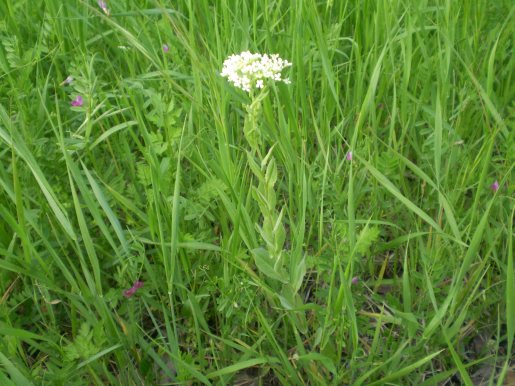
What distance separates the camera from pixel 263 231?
1.15m

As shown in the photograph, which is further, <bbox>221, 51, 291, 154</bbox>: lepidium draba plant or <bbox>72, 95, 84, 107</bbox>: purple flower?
<bbox>72, 95, 84, 107</bbox>: purple flower

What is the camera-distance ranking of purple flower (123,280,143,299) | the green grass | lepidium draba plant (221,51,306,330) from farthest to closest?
purple flower (123,280,143,299) → the green grass → lepidium draba plant (221,51,306,330)

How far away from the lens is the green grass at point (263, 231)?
1187mm

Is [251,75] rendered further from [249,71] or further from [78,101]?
[78,101]

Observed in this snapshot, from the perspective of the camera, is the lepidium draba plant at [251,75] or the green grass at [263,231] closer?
the lepidium draba plant at [251,75]

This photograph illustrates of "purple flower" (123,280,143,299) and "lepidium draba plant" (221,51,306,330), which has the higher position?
"lepidium draba plant" (221,51,306,330)

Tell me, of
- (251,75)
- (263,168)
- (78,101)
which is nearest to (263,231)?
(263,168)

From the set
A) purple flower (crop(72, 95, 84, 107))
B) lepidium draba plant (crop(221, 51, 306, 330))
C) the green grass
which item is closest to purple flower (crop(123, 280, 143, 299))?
the green grass

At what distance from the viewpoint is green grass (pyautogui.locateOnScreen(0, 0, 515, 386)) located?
1187mm

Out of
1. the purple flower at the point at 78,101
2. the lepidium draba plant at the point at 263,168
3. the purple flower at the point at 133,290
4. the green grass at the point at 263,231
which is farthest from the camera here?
the purple flower at the point at 78,101

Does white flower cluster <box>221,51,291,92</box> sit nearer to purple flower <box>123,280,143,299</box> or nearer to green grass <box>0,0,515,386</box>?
green grass <box>0,0,515,386</box>

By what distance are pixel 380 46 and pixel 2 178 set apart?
1118mm

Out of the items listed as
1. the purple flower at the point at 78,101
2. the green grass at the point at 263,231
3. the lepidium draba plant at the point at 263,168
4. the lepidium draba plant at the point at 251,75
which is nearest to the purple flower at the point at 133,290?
the green grass at the point at 263,231

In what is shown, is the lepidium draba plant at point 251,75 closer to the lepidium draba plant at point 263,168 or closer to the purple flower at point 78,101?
the lepidium draba plant at point 263,168
